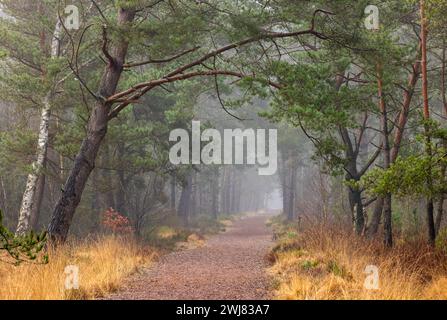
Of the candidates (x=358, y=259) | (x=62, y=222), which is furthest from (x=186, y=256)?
(x=358, y=259)

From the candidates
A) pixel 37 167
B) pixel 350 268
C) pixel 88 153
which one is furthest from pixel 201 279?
pixel 37 167

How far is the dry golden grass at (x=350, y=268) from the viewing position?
251 inches

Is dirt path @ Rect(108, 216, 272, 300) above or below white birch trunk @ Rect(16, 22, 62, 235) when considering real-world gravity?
below

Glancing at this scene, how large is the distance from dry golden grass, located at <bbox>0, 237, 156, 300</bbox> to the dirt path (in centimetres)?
33

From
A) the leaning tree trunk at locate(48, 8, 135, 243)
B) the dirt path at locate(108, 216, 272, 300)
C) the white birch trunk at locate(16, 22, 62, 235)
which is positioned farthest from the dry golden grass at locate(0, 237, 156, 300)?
the white birch trunk at locate(16, 22, 62, 235)

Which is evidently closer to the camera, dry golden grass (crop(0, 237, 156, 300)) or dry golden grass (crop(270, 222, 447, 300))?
dry golden grass (crop(0, 237, 156, 300))

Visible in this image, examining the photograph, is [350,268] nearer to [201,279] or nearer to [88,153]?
[201,279]

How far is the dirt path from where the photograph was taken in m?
7.29

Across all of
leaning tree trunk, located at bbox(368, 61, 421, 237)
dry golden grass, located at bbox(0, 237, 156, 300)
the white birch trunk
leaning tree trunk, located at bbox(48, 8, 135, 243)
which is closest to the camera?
dry golden grass, located at bbox(0, 237, 156, 300)

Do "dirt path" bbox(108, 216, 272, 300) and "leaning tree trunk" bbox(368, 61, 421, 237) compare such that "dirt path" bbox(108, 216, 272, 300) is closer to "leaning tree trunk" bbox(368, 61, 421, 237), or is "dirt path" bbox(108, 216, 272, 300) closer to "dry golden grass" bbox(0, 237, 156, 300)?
"dry golden grass" bbox(0, 237, 156, 300)

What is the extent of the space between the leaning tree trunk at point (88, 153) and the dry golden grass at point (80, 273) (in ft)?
2.13
